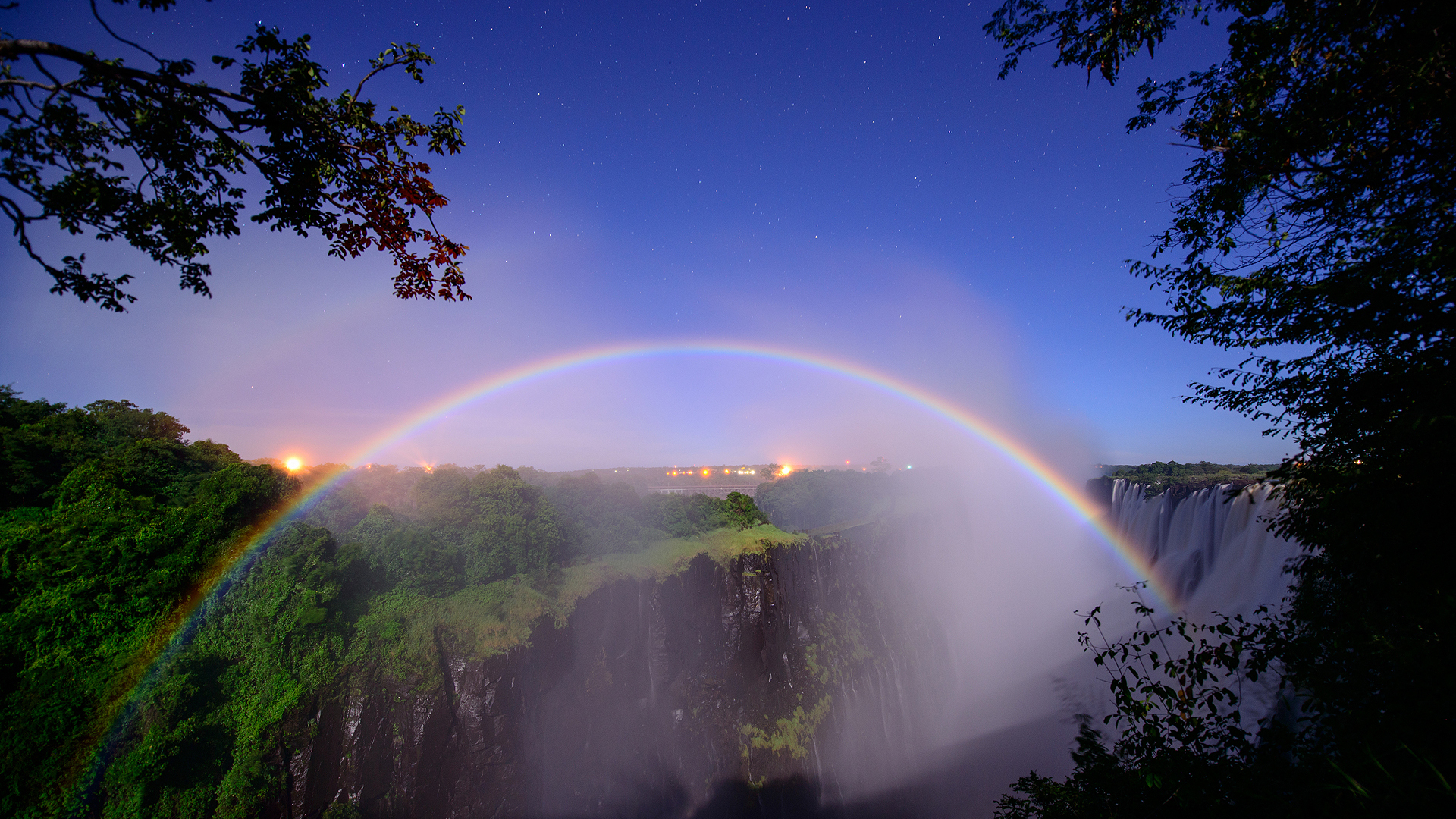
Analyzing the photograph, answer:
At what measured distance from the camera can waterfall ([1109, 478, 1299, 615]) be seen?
76.9 ft

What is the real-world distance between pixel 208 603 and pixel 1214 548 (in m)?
47.9

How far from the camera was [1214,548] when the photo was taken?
2833cm

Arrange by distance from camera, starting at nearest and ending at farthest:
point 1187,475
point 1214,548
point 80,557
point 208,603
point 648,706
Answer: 1. point 80,557
2. point 208,603
3. point 648,706
4. point 1214,548
5. point 1187,475

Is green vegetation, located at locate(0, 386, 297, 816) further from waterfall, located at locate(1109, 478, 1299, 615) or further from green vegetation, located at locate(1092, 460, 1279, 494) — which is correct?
green vegetation, located at locate(1092, 460, 1279, 494)

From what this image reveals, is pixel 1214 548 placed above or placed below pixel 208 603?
below

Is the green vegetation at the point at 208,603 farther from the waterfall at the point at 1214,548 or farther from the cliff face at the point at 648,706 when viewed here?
the waterfall at the point at 1214,548

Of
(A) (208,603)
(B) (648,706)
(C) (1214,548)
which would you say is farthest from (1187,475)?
(A) (208,603)

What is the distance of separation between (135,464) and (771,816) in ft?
105

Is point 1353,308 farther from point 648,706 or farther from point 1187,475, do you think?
point 1187,475

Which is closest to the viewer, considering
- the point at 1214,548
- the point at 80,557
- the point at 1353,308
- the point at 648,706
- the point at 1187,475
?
the point at 1353,308

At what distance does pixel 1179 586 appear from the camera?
2952 cm

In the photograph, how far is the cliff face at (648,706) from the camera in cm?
1521

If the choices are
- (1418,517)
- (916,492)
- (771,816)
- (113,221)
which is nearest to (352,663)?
(113,221)

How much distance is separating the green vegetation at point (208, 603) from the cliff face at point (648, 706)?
855 millimetres
